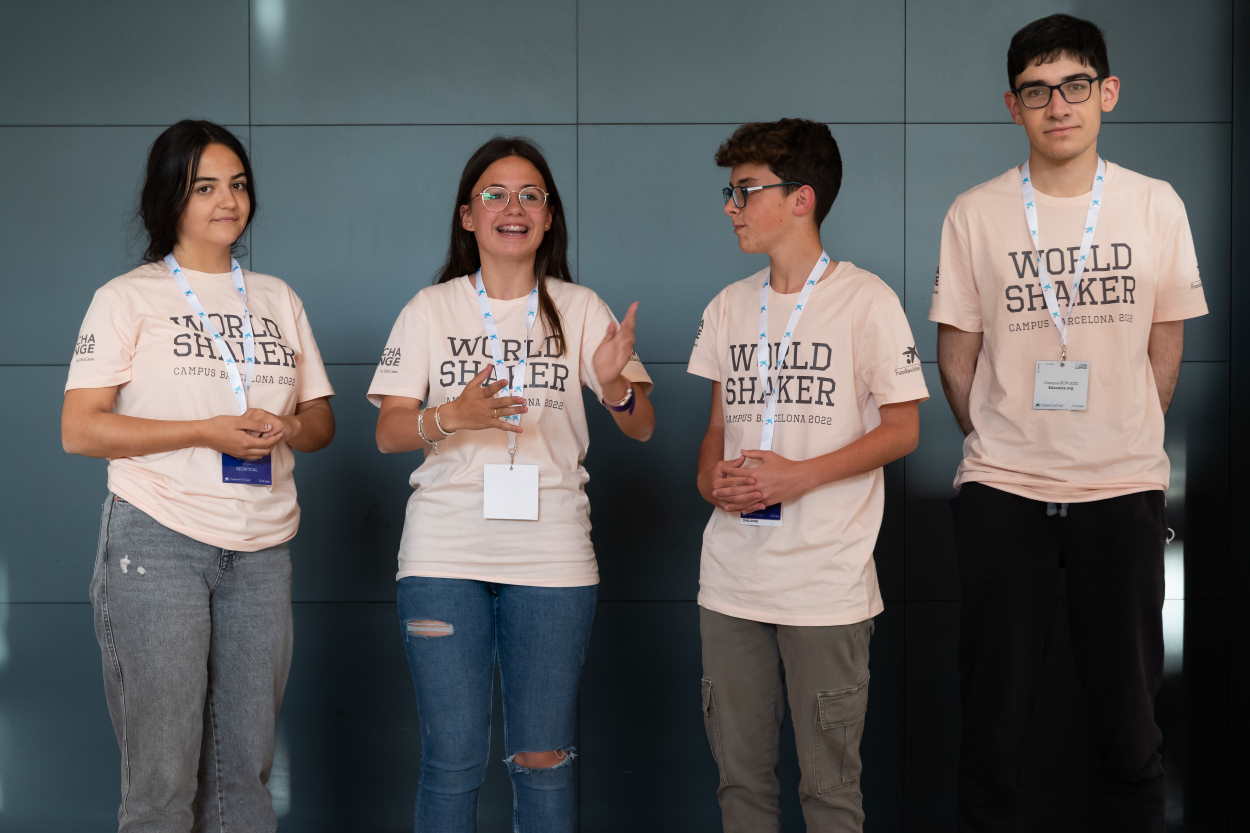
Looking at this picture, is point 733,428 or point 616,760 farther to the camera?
point 616,760

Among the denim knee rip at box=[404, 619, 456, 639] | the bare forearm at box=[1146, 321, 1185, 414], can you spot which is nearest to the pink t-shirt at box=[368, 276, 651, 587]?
the denim knee rip at box=[404, 619, 456, 639]

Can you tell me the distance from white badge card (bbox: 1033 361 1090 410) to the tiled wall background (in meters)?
1.20

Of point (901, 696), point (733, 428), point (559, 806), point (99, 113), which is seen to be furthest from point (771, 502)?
point (99, 113)

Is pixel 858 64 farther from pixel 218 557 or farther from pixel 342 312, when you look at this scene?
pixel 218 557

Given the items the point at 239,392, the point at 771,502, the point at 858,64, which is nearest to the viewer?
the point at 771,502

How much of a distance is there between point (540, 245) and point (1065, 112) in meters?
1.22

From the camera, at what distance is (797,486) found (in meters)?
2.30

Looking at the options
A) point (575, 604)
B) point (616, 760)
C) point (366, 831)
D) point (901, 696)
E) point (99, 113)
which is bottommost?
point (366, 831)

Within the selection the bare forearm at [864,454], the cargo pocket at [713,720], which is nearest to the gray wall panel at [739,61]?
the bare forearm at [864,454]

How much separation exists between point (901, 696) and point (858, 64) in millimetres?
2065

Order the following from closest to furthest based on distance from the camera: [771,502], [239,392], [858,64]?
[771,502] → [239,392] → [858,64]

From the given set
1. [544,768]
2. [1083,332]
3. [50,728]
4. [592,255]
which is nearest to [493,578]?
[544,768]

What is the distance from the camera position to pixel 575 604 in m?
2.46

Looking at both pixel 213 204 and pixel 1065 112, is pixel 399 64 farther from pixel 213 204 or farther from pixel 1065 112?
pixel 1065 112
